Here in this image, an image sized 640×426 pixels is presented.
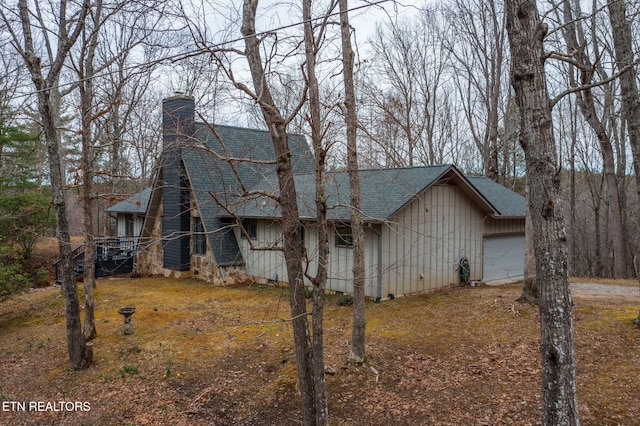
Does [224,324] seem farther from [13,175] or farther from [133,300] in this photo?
[13,175]

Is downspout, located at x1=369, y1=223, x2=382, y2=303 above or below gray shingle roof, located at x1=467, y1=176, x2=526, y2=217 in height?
below

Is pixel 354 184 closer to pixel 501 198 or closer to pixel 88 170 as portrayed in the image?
pixel 88 170

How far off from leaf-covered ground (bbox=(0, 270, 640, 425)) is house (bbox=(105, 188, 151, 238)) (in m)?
8.11

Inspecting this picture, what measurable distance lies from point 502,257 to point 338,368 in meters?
10.5

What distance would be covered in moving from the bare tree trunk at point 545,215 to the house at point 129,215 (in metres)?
17.0

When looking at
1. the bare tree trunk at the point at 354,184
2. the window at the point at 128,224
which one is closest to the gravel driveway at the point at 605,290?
the bare tree trunk at the point at 354,184

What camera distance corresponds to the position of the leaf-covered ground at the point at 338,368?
5508mm

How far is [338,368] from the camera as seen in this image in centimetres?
678

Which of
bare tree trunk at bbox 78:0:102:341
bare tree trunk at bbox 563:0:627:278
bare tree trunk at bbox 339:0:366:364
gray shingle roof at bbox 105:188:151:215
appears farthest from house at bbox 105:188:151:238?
bare tree trunk at bbox 563:0:627:278

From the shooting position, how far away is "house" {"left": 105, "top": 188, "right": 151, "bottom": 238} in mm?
18438

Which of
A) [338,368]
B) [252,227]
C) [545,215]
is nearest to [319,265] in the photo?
[545,215]

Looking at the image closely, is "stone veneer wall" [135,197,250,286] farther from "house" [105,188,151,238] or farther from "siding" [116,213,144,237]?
"siding" [116,213,144,237]

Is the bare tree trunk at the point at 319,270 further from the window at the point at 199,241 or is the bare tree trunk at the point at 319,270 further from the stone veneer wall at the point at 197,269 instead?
the window at the point at 199,241

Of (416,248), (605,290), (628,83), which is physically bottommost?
(605,290)
